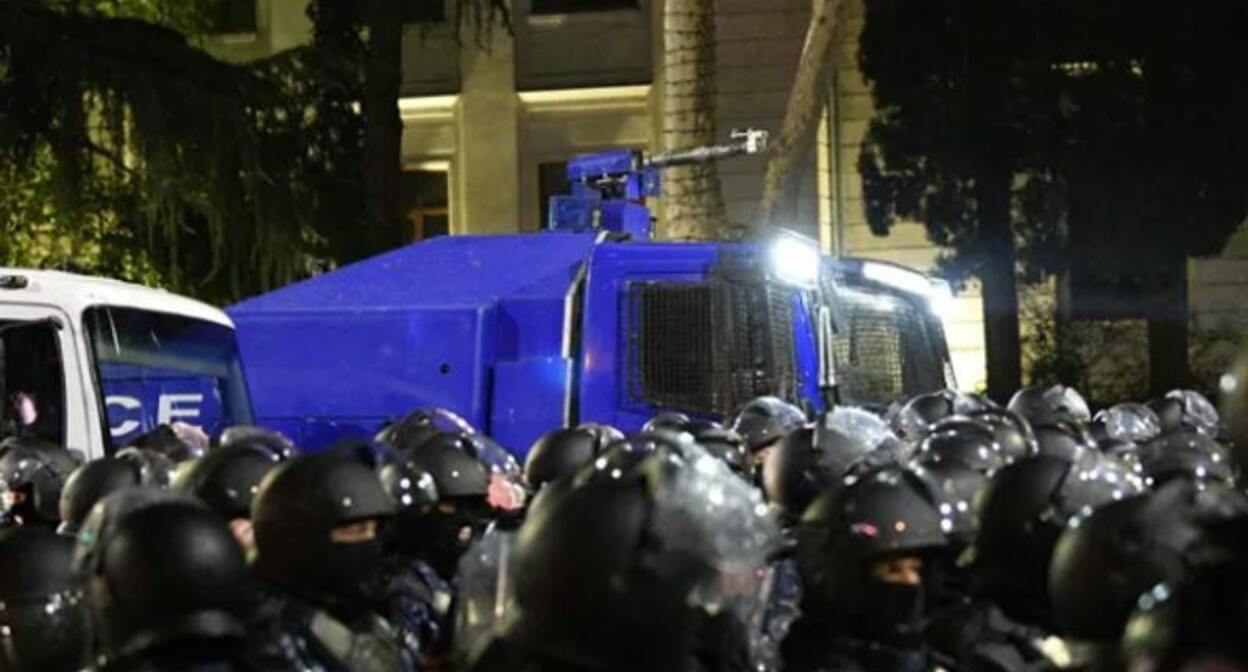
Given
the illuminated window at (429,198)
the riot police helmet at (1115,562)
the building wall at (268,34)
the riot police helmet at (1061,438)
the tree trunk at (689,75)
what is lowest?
the riot police helmet at (1061,438)

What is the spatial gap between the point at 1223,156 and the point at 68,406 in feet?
51.2

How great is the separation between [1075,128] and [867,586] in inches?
772

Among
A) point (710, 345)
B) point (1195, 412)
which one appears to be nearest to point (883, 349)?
point (710, 345)

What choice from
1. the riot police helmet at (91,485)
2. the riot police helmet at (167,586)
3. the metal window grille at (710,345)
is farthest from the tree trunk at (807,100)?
the riot police helmet at (167,586)

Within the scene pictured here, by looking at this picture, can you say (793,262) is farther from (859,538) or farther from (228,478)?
(859,538)

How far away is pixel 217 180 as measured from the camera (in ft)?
65.4

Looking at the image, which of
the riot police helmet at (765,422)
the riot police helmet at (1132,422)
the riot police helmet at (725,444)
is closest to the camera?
the riot police helmet at (725,444)

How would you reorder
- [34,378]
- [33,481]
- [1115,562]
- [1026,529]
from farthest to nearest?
[34,378] → [33,481] → [1026,529] → [1115,562]

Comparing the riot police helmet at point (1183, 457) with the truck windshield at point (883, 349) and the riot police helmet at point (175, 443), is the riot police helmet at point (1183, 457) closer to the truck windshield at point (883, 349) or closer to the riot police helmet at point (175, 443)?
the riot police helmet at point (175, 443)

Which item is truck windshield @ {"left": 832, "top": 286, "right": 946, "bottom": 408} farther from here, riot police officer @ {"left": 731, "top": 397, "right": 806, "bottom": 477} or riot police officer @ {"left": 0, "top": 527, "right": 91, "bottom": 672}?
riot police officer @ {"left": 0, "top": 527, "right": 91, "bottom": 672}

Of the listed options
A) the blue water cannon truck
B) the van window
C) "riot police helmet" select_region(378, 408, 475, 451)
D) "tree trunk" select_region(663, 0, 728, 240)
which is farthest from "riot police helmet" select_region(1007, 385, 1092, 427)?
"tree trunk" select_region(663, 0, 728, 240)

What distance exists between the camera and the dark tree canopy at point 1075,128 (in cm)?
2392

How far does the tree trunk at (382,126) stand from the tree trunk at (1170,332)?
26.7 feet

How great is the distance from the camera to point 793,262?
12945 millimetres
